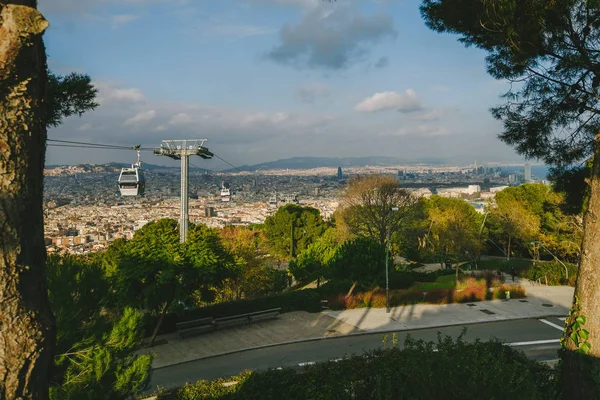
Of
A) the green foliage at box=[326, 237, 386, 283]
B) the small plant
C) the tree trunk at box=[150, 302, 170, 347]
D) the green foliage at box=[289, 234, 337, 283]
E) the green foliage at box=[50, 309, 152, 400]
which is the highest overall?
the small plant

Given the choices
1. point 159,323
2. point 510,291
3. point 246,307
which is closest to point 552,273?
point 510,291

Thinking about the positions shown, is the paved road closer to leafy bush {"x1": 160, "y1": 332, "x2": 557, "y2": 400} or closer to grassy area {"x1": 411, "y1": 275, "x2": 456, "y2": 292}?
leafy bush {"x1": 160, "y1": 332, "x2": 557, "y2": 400}

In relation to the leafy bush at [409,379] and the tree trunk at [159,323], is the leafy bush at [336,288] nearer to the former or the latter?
the tree trunk at [159,323]

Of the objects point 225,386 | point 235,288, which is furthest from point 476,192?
point 225,386

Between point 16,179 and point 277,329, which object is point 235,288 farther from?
point 16,179

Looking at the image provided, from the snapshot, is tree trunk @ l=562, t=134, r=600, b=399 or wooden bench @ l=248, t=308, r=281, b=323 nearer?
tree trunk @ l=562, t=134, r=600, b=399

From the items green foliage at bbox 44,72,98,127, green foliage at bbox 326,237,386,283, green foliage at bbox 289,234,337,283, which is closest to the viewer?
green foliage at bbox 44,72,98,127

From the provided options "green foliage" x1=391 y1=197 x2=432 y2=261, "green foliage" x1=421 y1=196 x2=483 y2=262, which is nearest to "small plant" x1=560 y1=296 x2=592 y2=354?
"green foliage" x1=421 y1=196 x2=483 y2=262

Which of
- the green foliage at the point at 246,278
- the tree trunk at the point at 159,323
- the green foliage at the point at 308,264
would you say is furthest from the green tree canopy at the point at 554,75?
the green foliage at the point at 308,264

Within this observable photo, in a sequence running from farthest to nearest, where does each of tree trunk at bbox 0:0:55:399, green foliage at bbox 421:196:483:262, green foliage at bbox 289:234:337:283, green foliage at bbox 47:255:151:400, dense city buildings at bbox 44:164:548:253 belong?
dense city buildings at bbox 44:164:548:253 < green foliage at bbox 421:196:483:262 < green foliage at bbox 289:234:337:283 < green foliage at bbox 47:255:151:400 < tree trunk at bbox 0:0:55:399

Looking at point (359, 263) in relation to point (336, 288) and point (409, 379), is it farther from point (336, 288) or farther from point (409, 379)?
point (409, 379)
